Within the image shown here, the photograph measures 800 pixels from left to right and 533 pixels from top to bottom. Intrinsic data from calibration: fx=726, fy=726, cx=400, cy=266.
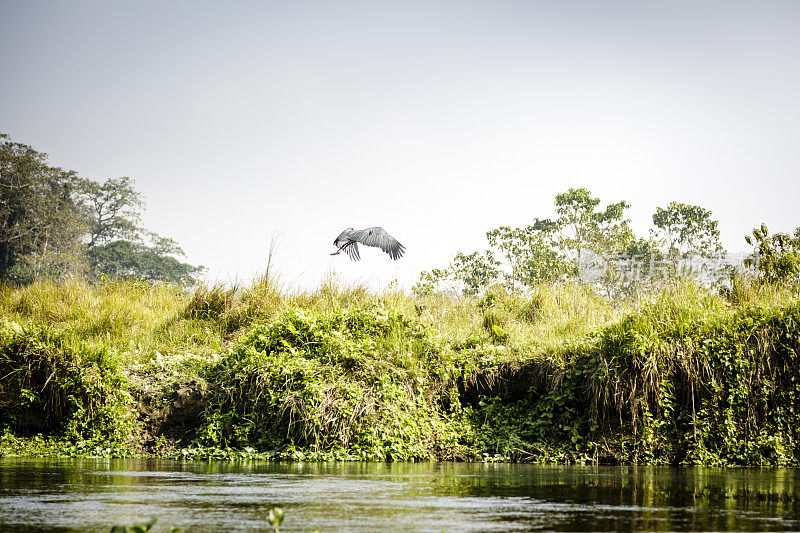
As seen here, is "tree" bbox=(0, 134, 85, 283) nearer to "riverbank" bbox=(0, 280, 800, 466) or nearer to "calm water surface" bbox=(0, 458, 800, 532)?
"riverbank" bbox=(0, 280, 800, 466)

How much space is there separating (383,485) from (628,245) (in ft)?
104

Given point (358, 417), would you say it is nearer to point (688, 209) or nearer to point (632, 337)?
point (632, 337)

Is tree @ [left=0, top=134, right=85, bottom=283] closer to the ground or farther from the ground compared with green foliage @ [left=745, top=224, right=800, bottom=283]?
Result: farther from the ground

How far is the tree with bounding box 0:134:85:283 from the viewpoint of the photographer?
38.7 m

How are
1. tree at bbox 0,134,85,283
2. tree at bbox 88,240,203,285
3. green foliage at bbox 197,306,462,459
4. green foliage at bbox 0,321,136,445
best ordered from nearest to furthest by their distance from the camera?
1. green foliage at bbox 197,306,462,459
2. green foliage at bbox 0,321,136,445
3. tree at bbox 0,134,85,283
4. tree at bbox 88,240,203,285

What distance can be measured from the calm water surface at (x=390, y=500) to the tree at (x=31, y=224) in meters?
36.5

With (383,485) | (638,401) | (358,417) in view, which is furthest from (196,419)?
(638,401)

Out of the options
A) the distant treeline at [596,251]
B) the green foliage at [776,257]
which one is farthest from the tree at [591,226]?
the green foliage at [776,257]

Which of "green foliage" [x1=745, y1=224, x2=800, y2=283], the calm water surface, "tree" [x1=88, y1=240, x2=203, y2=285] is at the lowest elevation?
the calm water surface

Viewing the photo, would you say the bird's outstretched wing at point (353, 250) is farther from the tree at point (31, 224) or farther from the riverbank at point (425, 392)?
the tree at point (31, 224)

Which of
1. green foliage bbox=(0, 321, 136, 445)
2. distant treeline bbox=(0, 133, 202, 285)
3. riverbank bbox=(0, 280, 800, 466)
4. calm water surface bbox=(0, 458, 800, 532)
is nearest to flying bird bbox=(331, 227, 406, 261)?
riverbank bbox=(0, 280, 800, 466)

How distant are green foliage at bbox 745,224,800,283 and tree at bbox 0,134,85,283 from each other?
34398 mm

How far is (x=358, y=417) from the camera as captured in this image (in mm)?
8070

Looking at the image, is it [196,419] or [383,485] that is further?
[196,419]
